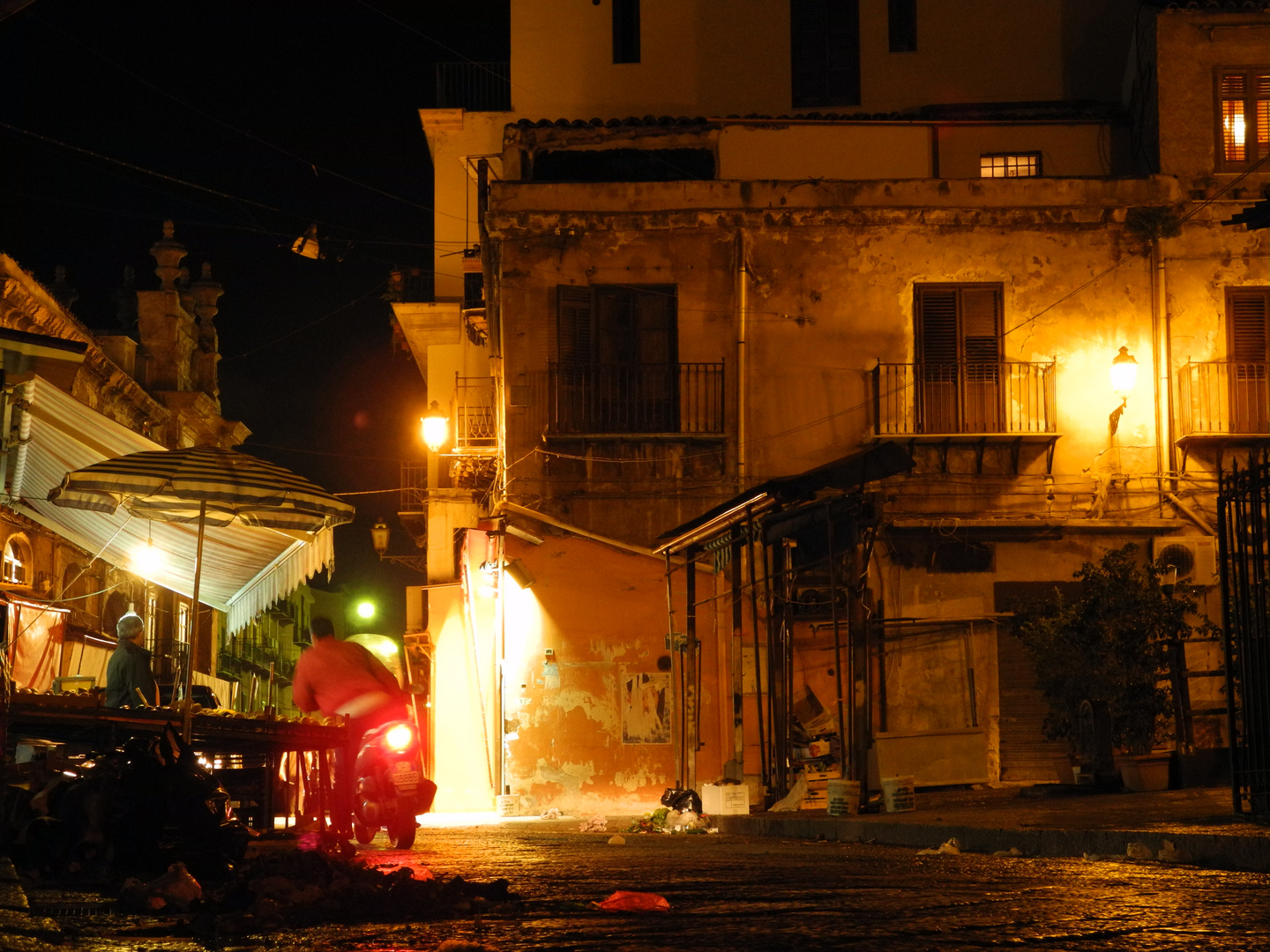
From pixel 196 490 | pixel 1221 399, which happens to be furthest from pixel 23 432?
pixel 1221 399

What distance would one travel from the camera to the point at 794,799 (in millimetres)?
14711

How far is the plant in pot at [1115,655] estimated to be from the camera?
15570 millimetres

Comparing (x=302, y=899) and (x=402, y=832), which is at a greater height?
(x=302, y=899)

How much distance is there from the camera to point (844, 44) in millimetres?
25422

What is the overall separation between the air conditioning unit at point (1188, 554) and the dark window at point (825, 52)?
30.9 ft

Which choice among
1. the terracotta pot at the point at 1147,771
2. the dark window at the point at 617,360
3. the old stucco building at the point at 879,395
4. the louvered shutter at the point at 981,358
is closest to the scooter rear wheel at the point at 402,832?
the terracotta pot at the point at 1147,771

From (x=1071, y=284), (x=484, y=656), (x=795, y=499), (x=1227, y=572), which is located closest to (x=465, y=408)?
(x=484, y=656)

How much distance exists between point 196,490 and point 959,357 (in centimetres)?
1194

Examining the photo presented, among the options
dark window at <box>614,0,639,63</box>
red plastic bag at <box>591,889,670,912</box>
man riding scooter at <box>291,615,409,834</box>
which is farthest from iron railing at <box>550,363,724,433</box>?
red plastic bag at <box>591,889,670,912</box>

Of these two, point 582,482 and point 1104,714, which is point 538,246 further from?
point 1104,714

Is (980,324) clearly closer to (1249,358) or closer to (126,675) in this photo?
(1249,358)

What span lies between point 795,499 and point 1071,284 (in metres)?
8.64

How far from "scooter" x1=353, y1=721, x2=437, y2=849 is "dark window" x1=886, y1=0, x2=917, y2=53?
18.1m

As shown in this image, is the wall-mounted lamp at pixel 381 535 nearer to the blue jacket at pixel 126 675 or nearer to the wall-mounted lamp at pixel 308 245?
the wall-mounted lamp at pixel 308 245
